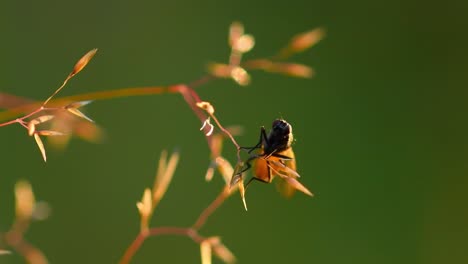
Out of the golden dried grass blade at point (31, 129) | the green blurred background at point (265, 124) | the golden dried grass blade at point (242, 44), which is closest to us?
the golden dried grass blade at point (31, 129)

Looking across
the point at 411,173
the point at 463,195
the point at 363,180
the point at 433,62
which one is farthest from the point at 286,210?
the point at 433,62

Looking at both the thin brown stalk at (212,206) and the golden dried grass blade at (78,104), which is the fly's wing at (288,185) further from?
the golden dried grass blade at (78,104)

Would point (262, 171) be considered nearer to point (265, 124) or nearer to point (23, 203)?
point (23, 203)

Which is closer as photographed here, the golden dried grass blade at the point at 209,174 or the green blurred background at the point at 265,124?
the golden dried grass blade at the point at 209,174

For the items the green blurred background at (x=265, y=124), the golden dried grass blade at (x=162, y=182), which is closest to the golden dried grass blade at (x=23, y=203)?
the golden dried grass blade at (x=162, y=182)

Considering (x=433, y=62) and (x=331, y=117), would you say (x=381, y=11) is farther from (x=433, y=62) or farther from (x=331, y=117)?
(x=331, y=117)

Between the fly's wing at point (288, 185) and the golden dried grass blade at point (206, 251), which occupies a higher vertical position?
the fly's wing at point (288, 185)

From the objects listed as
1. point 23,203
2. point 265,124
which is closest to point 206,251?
point 23,203

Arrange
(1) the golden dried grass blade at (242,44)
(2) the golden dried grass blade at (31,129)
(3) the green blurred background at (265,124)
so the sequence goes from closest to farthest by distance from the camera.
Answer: (2) the golden dried grass blade at (31,129) < (1) the golden dried grass blade at (242,44) < (3) the green blurred background at (265,124)
